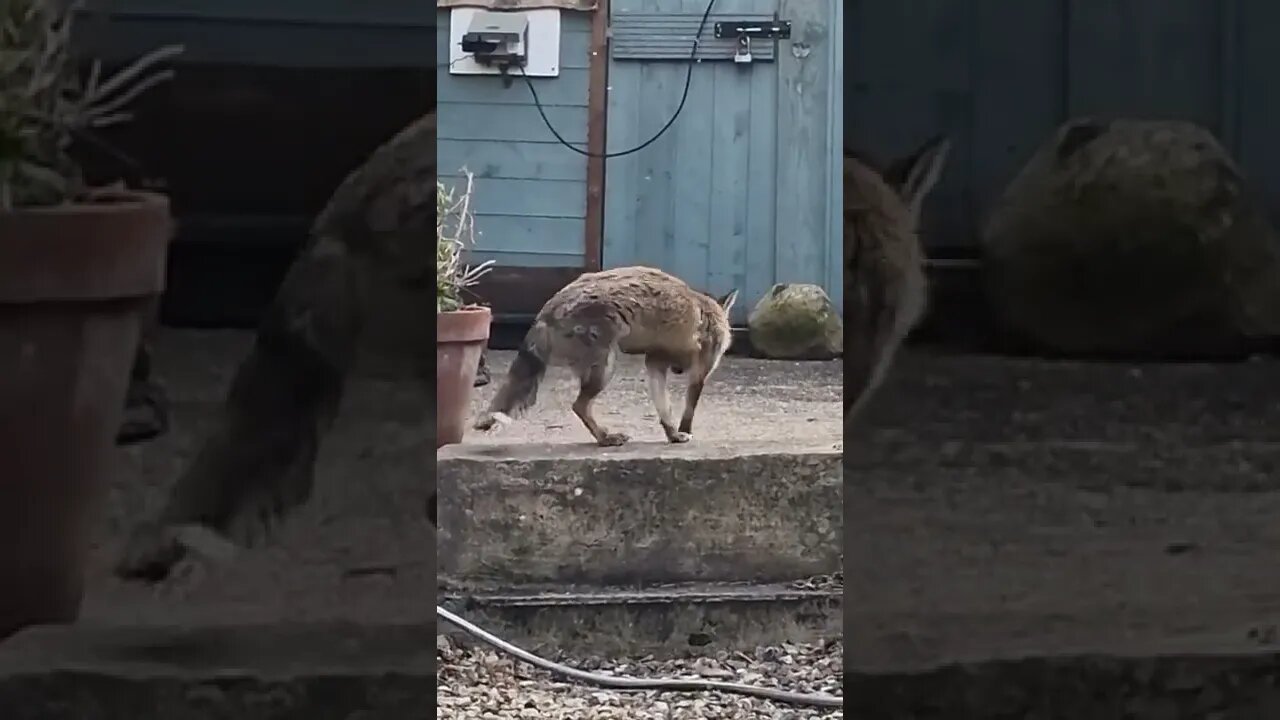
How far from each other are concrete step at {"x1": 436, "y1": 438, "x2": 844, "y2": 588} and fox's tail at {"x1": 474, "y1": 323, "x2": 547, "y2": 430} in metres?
0.40

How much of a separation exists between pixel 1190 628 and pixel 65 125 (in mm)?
981

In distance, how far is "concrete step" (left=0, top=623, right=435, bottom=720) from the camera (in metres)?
1.04

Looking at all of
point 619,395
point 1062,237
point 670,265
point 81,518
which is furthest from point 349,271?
point 670,265

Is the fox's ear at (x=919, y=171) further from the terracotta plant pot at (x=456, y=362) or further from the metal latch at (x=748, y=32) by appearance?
the metal latch at (x=748, y=32)

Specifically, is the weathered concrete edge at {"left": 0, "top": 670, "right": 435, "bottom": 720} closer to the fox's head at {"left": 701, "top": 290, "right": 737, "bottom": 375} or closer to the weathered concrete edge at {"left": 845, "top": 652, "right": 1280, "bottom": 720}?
the weathered concrete edge at {"left": 845, "top": 652, "right": 1280, "bottom": 720}

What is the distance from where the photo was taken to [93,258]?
999 millimetres

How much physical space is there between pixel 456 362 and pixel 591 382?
369 millimetres

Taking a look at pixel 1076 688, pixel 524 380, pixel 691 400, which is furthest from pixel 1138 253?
pixel 524 380

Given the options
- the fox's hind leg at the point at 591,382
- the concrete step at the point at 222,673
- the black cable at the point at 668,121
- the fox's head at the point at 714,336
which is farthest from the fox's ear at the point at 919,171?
the black cable at the point at 668,121

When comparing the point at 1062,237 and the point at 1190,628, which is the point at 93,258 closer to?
the point at 1062,237

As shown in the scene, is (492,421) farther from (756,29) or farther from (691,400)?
(756,29)

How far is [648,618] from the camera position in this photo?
204cm

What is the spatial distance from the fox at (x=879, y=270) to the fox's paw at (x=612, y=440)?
4.22 ft

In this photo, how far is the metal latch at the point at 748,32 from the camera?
3352mm
